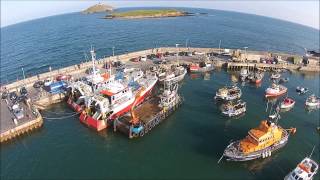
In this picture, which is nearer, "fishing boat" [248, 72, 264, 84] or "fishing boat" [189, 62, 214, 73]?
"fishing boat" [248, 72, 264, 84]

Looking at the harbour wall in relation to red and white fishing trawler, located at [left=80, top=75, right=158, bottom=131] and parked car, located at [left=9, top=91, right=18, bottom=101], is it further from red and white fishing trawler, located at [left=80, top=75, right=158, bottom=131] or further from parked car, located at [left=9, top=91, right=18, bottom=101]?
red and white fishing trawler, located at [left=80, top=75, right=158, bottom=131]

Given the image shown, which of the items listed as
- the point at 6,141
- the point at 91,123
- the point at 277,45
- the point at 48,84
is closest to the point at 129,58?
the point at 48,84

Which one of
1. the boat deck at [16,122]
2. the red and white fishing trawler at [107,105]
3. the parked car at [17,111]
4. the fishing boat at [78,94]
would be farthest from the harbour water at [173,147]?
the parked car at [17,111]

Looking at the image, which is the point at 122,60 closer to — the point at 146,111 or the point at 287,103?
the point at 146,111

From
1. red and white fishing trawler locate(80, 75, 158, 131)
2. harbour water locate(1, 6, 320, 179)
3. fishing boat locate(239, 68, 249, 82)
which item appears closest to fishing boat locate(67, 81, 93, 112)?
harbour water locate(1, 6, 320, 179)

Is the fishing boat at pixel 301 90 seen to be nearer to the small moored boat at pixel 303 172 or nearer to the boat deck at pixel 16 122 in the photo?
the small moored boat at pixel 303 172
